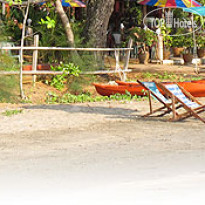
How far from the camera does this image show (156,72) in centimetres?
1888

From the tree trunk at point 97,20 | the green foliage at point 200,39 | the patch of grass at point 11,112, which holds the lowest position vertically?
the patch of grass at point 11,112

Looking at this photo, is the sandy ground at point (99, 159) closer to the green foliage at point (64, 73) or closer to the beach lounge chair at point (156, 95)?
the beach lounge chair at point (156, 95)

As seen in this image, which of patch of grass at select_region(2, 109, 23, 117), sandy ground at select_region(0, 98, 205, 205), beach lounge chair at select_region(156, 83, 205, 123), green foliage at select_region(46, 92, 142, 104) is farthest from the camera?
green foliage at select_region(46, 92, 142, 104)

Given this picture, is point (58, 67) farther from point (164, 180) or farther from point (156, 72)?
point (164, 180)

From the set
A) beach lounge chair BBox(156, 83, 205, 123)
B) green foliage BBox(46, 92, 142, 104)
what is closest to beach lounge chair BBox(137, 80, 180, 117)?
beach lounge chair BBox(156, 83, 205, 123)

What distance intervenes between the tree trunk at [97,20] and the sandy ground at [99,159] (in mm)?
6374

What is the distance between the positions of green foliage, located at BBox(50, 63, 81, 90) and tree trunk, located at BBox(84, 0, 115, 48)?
2261 millimetres

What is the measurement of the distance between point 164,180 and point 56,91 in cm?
940

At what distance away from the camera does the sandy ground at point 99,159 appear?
19.3ft

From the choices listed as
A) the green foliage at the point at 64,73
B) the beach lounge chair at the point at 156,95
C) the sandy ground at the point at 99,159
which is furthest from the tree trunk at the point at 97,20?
the beach lounge chair at the point at 156,95

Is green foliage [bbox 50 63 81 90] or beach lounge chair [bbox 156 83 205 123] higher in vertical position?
beach lounge chair [bbox 156 83 205 123]

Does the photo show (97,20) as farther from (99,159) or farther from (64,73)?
(99,159)

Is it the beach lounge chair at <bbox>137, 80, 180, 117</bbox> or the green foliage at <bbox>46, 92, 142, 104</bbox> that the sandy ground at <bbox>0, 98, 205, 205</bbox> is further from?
the green foliage at <bbox>46, 92, 142, 104</bbox>

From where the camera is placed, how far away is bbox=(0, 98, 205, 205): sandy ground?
588 cm
